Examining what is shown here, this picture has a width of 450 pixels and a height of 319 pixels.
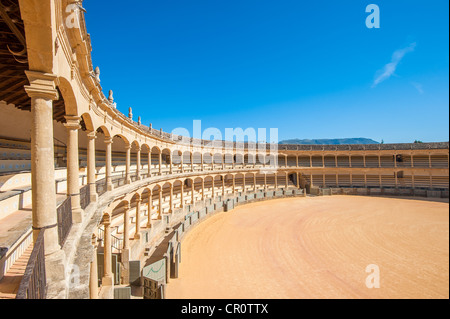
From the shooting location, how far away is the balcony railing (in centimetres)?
220

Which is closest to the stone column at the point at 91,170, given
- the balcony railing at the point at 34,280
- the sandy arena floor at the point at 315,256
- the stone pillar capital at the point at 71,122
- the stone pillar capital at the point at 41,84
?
the stone pillar capital at the point at 71,122

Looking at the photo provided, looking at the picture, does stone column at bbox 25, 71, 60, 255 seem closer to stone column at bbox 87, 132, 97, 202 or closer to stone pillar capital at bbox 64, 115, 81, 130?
stone pillar capital at bbox 64, 115, 81, 130

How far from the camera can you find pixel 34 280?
2.63 meters

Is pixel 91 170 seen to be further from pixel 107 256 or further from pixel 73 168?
pixel 107 256

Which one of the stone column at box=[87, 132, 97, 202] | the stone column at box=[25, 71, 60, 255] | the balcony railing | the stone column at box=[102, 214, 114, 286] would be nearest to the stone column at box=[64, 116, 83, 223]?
the stone column at box=[87, 132, 97, 202]

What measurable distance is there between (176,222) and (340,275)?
490 inches

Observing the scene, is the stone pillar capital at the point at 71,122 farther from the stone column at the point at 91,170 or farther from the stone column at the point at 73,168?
the stone column at the point at 91,170

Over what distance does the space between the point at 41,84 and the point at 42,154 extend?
3.80ft

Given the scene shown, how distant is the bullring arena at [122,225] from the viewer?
3.74 meters

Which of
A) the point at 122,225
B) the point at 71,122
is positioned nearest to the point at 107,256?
the point at 71,122
